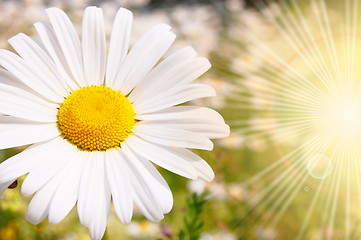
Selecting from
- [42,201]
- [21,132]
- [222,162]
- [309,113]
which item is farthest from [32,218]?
[309,113]

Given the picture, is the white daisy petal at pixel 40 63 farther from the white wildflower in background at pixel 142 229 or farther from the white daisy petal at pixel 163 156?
the white wildflower in background at pixel 142 229

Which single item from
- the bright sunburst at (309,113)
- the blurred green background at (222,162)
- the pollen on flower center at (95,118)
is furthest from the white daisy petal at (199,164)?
the bright sunburst at (309,113)

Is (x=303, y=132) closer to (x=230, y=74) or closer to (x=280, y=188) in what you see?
(x=280, y=188)

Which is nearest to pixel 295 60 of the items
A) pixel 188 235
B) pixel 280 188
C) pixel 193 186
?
pixel 280 188

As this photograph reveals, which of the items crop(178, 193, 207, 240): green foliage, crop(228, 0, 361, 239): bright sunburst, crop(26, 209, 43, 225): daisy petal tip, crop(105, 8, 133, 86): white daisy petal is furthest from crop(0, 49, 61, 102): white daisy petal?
crop(228, 0, 361, 239): bright sunburst

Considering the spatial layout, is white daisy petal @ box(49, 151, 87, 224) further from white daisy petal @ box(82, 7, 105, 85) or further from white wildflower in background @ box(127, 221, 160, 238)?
white wildflower in background @ box(127, 221, 160, 238)

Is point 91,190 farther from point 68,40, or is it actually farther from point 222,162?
point 222,162
